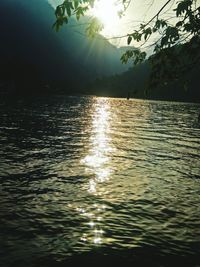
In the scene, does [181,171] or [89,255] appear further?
[181,171]

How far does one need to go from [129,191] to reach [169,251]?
21.0ft

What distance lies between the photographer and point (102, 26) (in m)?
7.59

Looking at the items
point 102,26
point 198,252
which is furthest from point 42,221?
point 102,26

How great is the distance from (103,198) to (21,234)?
5.26 meters

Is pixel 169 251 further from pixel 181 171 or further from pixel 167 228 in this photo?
pixel 181 171

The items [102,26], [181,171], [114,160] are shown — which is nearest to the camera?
[102,26]

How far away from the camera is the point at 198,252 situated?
11289 millimetres

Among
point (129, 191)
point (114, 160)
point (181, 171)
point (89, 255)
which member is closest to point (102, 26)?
point (89, 255)

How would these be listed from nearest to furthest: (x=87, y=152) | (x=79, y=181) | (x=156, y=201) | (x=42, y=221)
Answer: (x=42, y=221) < (x=156, y=201) < (x=79, y=181) < (x=87, y=152)

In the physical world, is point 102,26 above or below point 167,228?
above

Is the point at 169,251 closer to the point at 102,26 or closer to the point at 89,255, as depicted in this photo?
the point at 89,255

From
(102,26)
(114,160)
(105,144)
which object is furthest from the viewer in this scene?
(105,144)

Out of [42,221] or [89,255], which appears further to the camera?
[42,221]

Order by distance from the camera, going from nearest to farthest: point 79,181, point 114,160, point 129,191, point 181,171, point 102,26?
point 102,26 → point 129,191 → point 79,181 → point 181,171 → point 114,160
